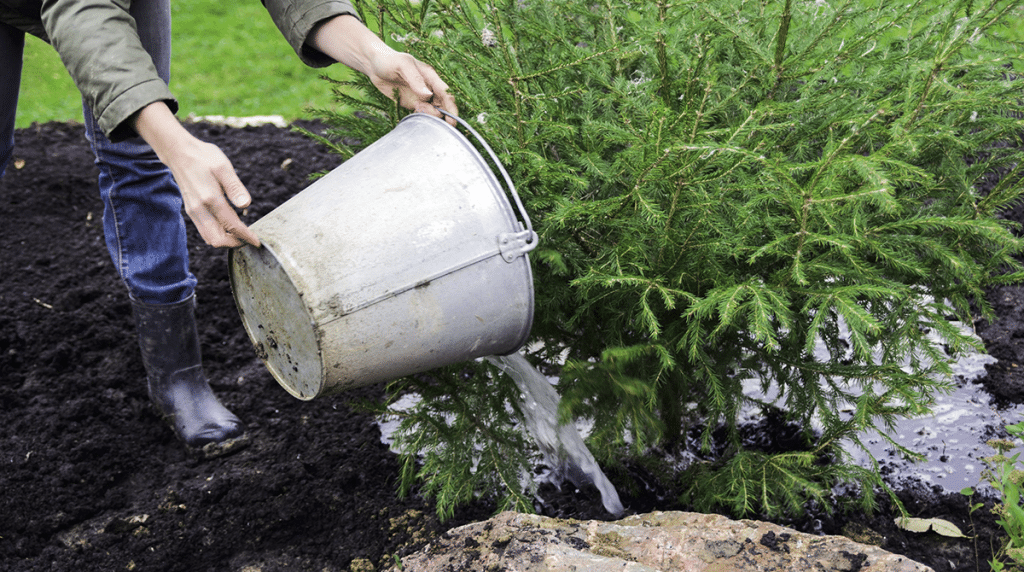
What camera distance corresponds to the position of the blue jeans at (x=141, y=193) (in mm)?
2240

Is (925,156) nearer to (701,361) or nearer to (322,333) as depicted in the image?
Answer: (701,361)

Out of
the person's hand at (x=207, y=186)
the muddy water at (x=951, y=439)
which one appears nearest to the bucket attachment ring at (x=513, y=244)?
the person's hand at (x=207, y=186)

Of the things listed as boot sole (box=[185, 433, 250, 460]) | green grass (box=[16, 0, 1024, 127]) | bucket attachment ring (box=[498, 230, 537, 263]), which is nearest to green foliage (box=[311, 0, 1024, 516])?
bucket attachment ring (box=[498, 230, 537, 263])

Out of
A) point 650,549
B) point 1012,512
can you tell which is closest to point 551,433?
point 650,549

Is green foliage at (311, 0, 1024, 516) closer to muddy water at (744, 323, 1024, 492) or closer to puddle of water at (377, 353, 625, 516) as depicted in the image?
puddle of water at (377, 353, 625, 516)

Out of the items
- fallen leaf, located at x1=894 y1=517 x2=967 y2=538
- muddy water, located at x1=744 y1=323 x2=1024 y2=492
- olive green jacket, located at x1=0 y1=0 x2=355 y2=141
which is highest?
olive green jacket, located at x1=0 y1=0 x2=355 y2=141

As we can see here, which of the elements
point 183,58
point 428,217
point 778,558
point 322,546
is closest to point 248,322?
point 428,217

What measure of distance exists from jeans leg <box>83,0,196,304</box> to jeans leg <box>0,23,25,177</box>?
207mm

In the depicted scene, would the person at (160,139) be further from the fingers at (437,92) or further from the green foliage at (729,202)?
the green foliage at (729,202)

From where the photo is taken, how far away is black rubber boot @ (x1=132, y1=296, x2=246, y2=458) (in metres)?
2.60

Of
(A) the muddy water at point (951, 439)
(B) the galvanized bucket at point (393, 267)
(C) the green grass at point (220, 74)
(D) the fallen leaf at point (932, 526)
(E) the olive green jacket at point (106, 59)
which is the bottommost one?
(D) the fallen leaf at point (932, 526)

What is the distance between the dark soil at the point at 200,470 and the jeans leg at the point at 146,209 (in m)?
0.57

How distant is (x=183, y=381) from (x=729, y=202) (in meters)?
2.08

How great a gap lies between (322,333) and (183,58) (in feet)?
18.3
